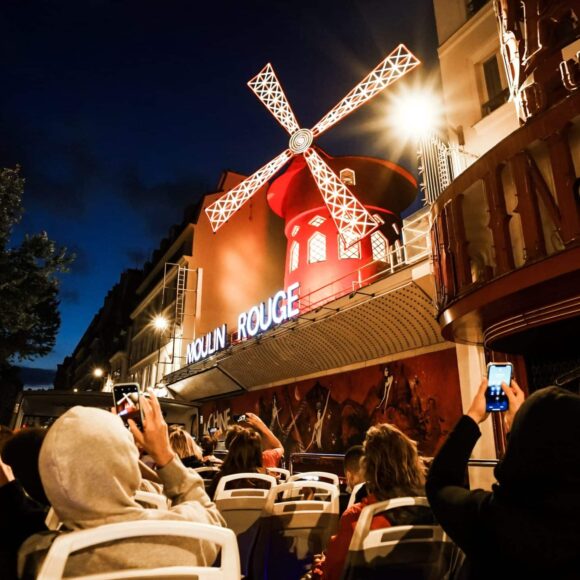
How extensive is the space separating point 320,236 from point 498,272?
1058 cm

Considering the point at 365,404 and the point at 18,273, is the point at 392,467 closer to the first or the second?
the point at 365,404

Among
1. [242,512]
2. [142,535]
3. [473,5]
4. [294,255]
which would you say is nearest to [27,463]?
[142,535]

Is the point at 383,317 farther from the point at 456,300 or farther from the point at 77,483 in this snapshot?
the point at 77,483

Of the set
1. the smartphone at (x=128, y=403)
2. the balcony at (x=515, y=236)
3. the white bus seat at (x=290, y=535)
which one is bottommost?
the white bus seat at (x=290, y=535)

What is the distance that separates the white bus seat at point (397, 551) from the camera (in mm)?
1905

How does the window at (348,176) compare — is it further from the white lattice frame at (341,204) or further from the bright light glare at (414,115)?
the bright light glare at (414,115)

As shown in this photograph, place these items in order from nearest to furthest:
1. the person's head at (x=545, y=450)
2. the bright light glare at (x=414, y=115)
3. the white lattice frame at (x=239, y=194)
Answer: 1. the person's head at (x=545, y=450)
2. the bright light glare at (x=414, y=115)
3. the white lattice frame at (x=239, y=194)

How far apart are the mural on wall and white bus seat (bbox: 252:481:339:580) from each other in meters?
5.81

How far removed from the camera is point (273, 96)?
15.9 metres

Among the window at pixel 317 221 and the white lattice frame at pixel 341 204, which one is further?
the window at pixel 317 221

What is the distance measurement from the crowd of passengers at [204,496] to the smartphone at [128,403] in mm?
88

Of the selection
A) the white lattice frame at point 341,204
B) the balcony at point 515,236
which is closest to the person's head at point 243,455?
the balcony at point 515,236

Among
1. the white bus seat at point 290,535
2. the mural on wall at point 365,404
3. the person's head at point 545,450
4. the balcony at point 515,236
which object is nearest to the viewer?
the person's head at point 545,450

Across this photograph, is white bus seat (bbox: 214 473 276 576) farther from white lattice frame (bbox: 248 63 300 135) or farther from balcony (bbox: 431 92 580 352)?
white lattice frame (bbox: 248 63 300 135)
